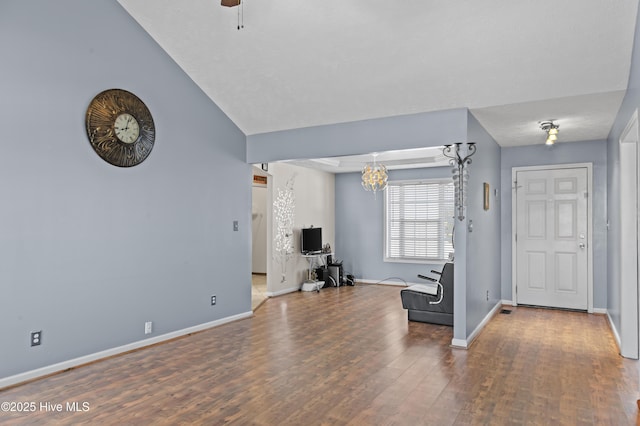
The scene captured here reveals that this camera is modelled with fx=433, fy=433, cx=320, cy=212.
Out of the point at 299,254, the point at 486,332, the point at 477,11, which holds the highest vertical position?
the point at 477,11

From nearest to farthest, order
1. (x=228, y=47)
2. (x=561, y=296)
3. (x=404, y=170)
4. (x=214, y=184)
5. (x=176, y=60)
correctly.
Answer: (x=228, y=47), (x=176, y=60), (x=214, y=184), (x=561, y=296), (x=404, y=170)

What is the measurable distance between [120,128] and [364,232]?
240 inches

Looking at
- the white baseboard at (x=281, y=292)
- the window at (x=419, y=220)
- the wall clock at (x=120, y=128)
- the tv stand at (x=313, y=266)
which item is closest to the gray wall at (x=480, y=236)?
the window at (x=419, y=220)

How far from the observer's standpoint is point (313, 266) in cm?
893

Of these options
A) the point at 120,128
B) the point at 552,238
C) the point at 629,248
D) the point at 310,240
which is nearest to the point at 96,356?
the point at 120,128

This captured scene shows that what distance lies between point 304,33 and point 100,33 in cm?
201

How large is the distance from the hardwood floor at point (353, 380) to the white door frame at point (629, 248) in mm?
248

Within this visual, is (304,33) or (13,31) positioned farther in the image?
(304,33)

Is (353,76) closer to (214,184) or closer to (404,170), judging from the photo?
(214,184)

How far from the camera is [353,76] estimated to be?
15.5 ft

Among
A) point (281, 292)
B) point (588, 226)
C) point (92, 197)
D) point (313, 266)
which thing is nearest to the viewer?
point (92, 197)

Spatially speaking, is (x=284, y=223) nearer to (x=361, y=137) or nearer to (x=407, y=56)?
(x=361, y=137)

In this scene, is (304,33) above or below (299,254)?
above

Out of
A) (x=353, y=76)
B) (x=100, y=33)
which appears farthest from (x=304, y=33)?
(x=100, y=33)
